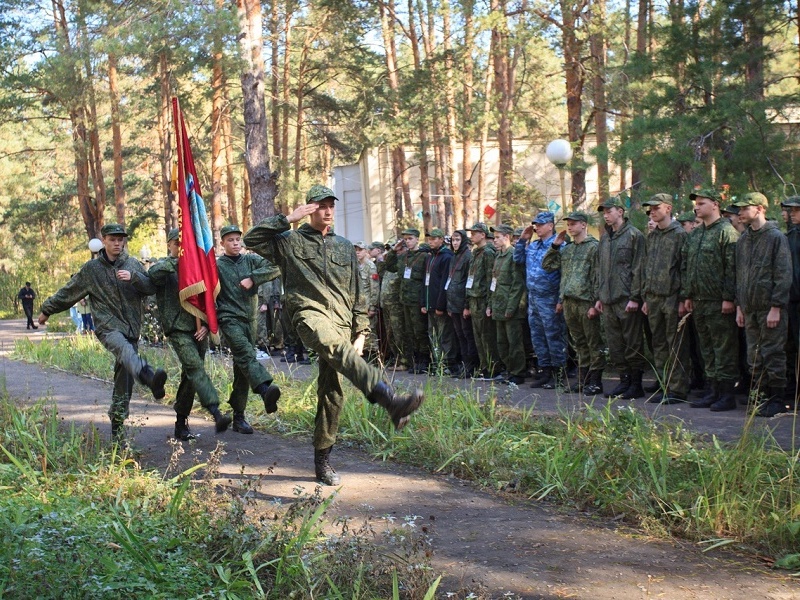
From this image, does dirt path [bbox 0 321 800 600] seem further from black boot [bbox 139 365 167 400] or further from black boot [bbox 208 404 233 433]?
black boot [bbox 139 365 167 400]

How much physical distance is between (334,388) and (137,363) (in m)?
1.95

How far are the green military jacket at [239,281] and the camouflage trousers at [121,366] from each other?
3.17ft

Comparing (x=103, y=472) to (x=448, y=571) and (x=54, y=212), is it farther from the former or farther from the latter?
(x=54, y=212)

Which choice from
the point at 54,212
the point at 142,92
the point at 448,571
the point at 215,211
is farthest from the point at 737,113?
the point at 54,212

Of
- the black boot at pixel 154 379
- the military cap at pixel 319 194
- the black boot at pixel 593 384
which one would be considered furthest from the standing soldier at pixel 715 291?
the black boot at pixel 154 379

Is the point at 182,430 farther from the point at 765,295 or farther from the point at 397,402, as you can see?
the point at 765,295

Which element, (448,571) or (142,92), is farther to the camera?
(142,92)

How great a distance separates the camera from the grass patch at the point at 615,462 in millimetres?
5430

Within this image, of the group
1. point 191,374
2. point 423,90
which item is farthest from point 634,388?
point 423,90

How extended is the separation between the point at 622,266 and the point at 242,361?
14.4 feet

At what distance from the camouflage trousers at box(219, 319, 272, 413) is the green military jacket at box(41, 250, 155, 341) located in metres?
0.85

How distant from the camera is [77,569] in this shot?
454 cm

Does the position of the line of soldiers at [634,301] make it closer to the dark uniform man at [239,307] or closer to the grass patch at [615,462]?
the grass patch at [615,462]

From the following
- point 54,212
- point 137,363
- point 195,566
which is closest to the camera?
point 195,566
